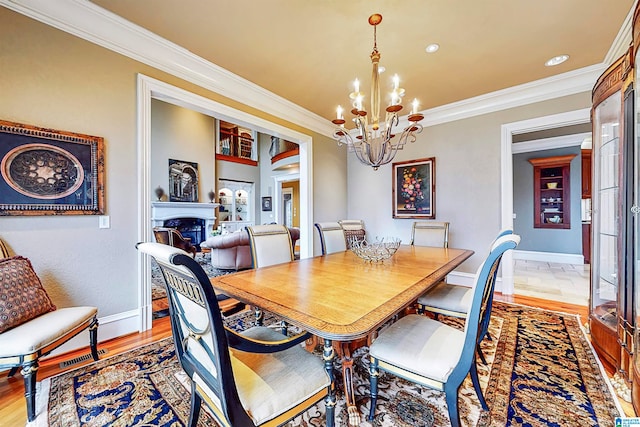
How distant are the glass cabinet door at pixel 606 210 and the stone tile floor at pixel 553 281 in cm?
134

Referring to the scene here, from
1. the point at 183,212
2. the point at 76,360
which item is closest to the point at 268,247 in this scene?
the point at 76,360

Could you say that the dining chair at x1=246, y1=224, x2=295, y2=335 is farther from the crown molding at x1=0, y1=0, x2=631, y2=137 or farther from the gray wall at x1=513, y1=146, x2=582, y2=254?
the gray wall at x1=513, y1=146, x2=582, y2=254

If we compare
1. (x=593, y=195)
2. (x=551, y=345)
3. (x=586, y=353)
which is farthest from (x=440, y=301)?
(x=593, y=195)

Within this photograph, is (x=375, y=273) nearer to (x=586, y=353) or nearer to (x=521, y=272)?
(x=586, y=353)

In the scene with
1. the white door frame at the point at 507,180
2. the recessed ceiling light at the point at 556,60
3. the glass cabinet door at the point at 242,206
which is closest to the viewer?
the recessed ceiling light at the point at 556,60

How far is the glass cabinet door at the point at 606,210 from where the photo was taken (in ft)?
→ 6.26

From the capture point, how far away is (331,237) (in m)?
2.88

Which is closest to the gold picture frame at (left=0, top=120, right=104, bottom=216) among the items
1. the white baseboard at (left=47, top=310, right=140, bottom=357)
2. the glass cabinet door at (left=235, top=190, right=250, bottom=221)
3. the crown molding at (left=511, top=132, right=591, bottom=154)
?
the white baseboard at (left=47, top=310, right=140, bottom=357)

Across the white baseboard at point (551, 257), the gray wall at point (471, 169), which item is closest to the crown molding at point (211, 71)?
the gray wall at point (471, 169)

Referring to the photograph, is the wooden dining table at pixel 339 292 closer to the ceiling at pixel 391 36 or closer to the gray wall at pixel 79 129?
the gray wall at pixel 79 129

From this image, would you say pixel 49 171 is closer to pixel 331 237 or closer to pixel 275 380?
pixel 275 380

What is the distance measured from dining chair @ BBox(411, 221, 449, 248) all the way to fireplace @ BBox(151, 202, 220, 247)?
6147mm

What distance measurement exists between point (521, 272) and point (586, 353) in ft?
10.6

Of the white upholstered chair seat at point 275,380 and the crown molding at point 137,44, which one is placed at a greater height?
the crown molding at point 137,44
